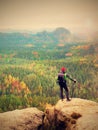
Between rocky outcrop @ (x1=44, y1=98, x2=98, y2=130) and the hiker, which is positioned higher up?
the hiker

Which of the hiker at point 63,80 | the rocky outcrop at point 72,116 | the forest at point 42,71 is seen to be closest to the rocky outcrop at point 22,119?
the rocky outcrop at point 72,116

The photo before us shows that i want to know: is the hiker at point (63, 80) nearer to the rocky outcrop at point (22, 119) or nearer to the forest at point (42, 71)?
the forest at point (42, 71)

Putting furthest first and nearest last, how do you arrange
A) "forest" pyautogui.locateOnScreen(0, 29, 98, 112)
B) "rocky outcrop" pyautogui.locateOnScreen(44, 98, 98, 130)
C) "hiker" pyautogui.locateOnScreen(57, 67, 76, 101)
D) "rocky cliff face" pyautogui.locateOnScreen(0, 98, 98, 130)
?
1. "forest" pyautogui.locateOnScreen(0, 29, 98, 112)
2. "hiker" pyautogui.locateOnScreen(57, 67, 76, 101)
3. "rocky cliff face" pyautogui.locateOnScreen(0, 98, 98, 130)
4. "rocky outcrop" pyautogui.locateOnScreen(44, 98, 98, 130)

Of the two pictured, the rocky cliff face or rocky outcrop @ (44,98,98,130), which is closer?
rocky outcrop @ (44,98,98,130)

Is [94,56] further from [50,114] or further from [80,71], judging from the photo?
[50,114]

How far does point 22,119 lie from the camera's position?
10344 millimetres

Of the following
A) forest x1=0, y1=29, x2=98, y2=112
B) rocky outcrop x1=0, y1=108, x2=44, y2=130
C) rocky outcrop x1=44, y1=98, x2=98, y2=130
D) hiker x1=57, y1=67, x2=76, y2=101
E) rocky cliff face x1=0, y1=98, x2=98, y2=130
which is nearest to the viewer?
rocky outcrop x1=44, y1=98, x2=98, y2=130

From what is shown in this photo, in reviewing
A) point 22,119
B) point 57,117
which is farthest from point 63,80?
point 22,119

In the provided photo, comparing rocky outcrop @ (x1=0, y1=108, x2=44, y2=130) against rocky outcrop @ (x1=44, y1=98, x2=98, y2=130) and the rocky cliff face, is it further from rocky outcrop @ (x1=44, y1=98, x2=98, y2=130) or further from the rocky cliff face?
rocky outcrop @ (x1=44, y1=98, x2=98, y2=130)

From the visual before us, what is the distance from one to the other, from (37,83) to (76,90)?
135 cm

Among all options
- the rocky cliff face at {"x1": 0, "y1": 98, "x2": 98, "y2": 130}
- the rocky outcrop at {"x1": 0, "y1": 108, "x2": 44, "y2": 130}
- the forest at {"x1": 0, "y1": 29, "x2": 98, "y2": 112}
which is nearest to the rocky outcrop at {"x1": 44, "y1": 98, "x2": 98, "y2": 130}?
the rocky cliff face at {"x1": 0, "y1": 98, "x2": 98, "y2": 130}

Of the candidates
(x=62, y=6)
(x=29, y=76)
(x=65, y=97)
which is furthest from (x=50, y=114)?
(x=62, y=6)

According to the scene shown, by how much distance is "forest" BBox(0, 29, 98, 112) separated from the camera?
446 inches

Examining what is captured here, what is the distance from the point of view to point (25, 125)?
10289mm
